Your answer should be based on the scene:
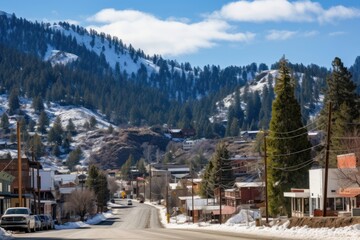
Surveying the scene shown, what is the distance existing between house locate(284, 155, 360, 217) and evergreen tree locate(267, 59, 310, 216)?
44.7 inches

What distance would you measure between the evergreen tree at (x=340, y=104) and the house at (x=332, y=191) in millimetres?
8722

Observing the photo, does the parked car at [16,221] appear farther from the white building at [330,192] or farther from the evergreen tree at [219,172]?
the evergreen tree at [219,172]

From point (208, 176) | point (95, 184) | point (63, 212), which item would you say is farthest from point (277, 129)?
point (95, 184)

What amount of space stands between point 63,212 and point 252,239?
102164mm

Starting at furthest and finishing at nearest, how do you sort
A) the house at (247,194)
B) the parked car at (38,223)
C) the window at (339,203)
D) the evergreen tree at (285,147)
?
1. the house at (247,194)
2. the evergreen tree at (285,147)
3. the window at (339,203)
4. the parked car at (38,223)

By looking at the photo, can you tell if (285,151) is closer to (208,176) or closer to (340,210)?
(340,210)

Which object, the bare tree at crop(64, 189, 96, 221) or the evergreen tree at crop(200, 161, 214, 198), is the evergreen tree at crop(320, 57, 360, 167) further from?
the bare tree at crop(64, 189, 96, 221)

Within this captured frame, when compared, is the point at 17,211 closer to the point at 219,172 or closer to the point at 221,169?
the point at 221,169

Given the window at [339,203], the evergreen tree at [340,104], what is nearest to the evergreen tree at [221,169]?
the evergreen tree at [340,104]

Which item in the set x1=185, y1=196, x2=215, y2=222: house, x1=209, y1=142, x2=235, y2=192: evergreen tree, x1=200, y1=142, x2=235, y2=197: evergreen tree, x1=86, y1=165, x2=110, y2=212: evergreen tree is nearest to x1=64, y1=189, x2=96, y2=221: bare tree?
x1=86, y1=165, x2=110, y2=212: evergreen tree

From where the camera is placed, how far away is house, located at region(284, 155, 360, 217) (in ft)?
222

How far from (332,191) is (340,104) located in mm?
19554

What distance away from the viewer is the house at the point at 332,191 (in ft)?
222

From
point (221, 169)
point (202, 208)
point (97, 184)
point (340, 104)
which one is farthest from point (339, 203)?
point (97, 184)
